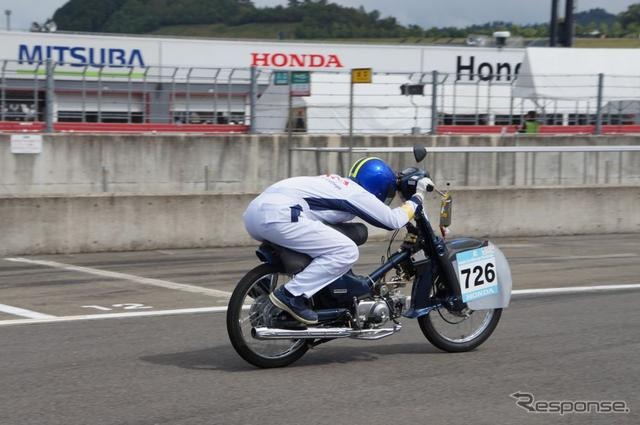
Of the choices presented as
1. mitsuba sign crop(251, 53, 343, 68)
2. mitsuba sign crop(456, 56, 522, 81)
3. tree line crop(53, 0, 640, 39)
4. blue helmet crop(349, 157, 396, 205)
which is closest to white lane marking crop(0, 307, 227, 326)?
blue helmet crop(349, 157, 396, 205)

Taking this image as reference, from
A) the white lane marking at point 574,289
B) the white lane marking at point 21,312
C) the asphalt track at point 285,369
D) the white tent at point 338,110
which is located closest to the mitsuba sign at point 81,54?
the white tent at point 338,110

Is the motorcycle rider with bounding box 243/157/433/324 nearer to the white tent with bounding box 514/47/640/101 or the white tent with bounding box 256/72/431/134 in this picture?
the white tent with bounding box 256/72/431/134

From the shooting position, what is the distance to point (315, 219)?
759cm

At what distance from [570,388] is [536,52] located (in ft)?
78.5

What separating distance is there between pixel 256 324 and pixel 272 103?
45.3 feet

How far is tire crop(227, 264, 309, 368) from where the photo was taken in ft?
23.9

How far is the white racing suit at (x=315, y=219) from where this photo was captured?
24.3ft

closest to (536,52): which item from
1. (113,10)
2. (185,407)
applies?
(185,407)

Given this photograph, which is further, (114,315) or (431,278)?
(114,315)

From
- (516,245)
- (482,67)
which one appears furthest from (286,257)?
(482,67)

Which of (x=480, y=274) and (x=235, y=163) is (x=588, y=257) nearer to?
(x=235, y=163)

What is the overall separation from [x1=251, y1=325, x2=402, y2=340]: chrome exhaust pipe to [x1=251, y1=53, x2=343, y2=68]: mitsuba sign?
3765cm

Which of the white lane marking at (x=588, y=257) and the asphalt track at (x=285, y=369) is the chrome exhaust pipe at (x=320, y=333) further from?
the white lane marking at (x=588, y=257)

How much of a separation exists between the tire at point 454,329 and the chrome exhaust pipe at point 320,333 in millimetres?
371
